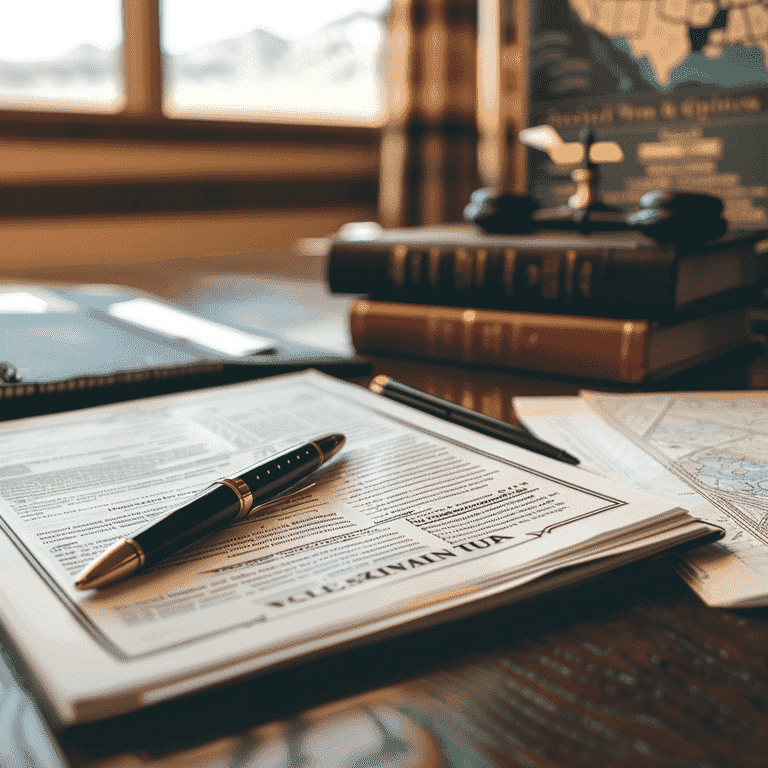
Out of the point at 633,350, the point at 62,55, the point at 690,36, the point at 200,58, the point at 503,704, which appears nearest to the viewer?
the point at 503,704

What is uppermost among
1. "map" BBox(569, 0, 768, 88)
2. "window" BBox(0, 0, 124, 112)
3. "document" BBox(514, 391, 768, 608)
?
"window" BBox(0, 0, 124, 112)

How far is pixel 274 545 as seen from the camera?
0.30 meters

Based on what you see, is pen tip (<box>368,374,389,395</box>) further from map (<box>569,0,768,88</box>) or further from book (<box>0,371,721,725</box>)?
map (<box>569,0,768,88</box>)

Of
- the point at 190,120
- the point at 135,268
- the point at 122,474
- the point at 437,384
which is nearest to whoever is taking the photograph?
the point at 122,474

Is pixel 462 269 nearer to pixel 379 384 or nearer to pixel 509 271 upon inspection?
pixel 509 271

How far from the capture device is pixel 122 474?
373 millimetres

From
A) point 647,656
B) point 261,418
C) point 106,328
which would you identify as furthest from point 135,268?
point 647,656

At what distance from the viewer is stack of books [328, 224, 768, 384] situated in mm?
553

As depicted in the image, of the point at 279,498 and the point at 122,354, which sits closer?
the point at 279,498

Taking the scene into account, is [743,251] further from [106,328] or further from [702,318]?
[106,328]

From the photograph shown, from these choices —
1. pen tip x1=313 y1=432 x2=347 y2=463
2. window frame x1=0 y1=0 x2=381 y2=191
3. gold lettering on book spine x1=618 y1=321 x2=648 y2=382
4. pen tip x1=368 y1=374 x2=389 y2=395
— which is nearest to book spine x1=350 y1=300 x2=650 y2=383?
gold lettering on book spine x1=618 y1=321 x2=648 y2=382

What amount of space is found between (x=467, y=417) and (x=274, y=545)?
0.18m

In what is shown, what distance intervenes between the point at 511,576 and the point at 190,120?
2.17m

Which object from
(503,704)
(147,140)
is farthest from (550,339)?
(147,140)
